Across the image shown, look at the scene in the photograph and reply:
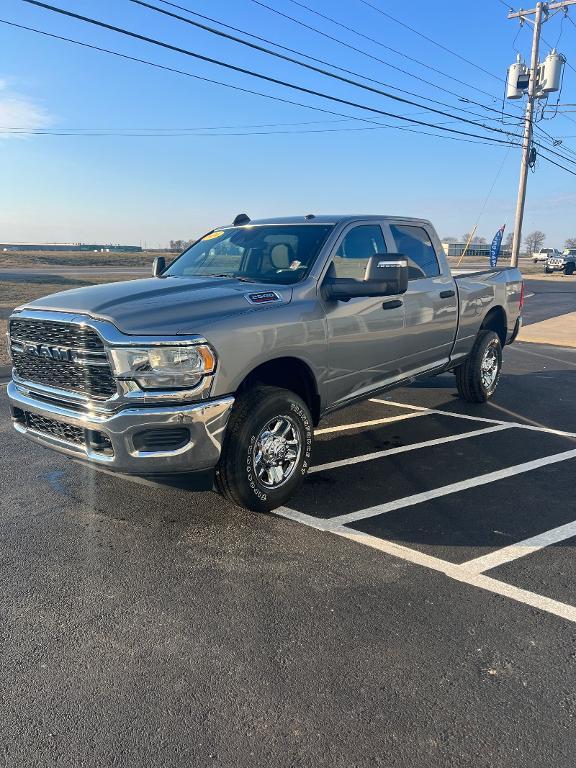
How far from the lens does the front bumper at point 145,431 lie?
3.35 meters

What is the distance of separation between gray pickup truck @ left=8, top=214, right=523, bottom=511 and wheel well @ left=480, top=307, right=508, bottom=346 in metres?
1.79

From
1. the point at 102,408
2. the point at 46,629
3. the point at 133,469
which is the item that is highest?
the point at 102,408

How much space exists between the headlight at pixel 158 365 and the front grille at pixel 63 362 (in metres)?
0.11

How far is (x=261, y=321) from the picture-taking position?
12.4ft

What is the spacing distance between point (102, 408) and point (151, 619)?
123cm

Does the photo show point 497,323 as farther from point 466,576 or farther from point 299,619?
point 299,619

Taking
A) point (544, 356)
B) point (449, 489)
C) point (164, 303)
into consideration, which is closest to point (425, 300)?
point (449, 489)

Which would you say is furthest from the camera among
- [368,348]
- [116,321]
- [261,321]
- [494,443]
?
[494,443]

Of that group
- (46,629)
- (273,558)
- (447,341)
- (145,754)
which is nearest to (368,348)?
(447,341)

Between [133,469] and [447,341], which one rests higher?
[447,341]

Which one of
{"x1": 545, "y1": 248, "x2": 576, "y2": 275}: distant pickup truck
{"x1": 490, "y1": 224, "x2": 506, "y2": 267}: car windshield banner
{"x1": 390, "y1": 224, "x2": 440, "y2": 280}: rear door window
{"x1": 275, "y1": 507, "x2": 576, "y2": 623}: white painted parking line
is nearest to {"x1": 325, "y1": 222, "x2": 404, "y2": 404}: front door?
{"x1": 390, "y1": 224, "x2": 440, "y2": 280}: rear door window

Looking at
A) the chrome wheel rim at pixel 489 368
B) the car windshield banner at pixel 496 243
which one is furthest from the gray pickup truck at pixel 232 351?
the car windshield banner at pixel 496 243

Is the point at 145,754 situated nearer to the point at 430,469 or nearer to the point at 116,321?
the point at 116,321

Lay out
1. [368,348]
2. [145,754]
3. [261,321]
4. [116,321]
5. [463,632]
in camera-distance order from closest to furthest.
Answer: [145,754] < [463,632] < [116,321] < [261,321] < [368,348]
